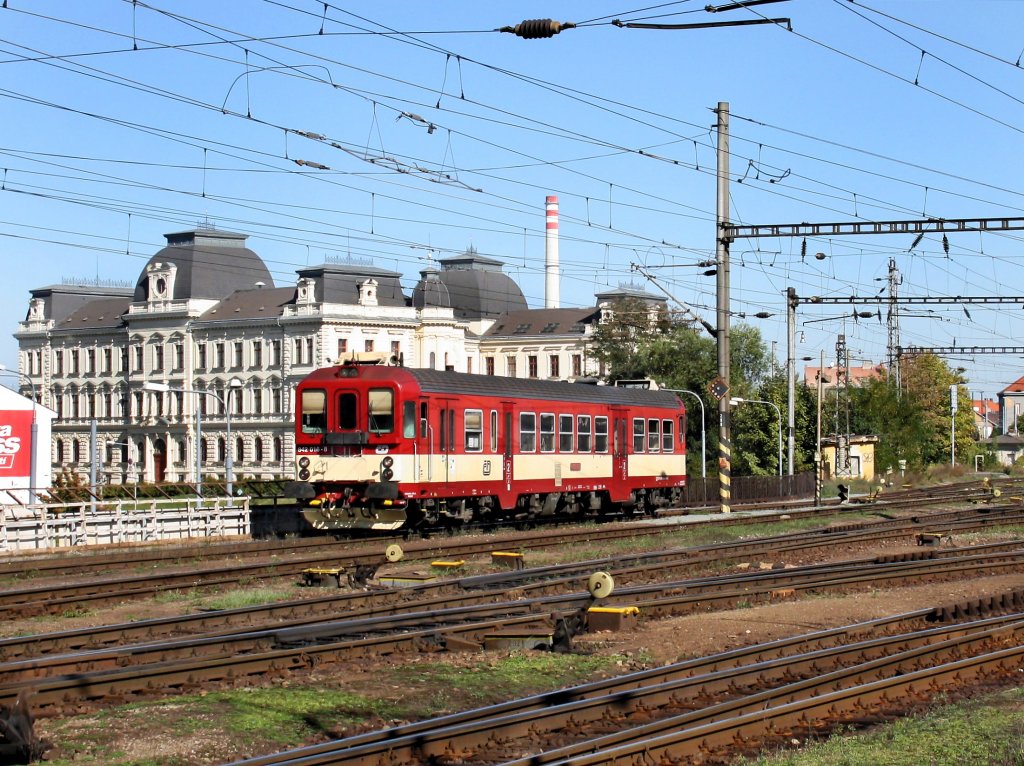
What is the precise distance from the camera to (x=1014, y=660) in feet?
45.7

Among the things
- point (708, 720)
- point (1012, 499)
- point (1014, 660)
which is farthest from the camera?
point (1012, 499)

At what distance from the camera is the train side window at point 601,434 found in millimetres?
34250

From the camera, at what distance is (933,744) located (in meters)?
10.2

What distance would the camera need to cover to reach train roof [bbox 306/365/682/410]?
91.8 ft

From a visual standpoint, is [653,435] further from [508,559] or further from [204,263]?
[204,263]

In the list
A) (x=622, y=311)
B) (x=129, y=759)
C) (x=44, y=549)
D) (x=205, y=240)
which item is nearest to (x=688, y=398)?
(x=622, y=311)

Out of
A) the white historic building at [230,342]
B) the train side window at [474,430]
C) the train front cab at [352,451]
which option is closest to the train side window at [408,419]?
the train front cab at [352,451]

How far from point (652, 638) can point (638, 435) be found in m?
21.0

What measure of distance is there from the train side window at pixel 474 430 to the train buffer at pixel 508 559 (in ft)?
19.2

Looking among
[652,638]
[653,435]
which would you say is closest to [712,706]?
[652,638]

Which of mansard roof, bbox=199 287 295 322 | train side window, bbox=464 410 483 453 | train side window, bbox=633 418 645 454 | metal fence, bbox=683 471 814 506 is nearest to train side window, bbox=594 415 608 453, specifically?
train side window, bbox=633 418 645 454

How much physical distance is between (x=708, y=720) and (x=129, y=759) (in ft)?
15.0

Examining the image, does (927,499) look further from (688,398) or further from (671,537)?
(688,398)

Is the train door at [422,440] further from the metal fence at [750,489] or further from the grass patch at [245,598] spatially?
the metal fence at [750,489]
